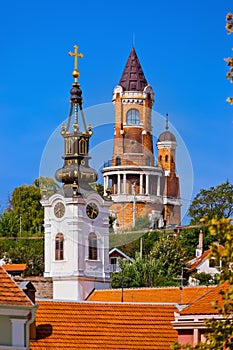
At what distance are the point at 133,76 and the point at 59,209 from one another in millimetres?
47534

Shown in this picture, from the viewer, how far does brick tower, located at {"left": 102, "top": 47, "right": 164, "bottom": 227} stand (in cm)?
8969

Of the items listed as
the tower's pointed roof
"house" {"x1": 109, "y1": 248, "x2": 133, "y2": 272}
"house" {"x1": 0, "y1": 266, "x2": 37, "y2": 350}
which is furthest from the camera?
the tower's pointed roof

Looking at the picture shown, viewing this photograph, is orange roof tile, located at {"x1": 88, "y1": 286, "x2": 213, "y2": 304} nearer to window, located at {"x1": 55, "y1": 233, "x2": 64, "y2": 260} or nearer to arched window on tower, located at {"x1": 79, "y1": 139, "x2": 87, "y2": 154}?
window, located at {"x1": 55, "y1": 233, "x2": 64, "y2": 260}

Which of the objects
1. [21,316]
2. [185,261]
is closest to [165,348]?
[21,316]

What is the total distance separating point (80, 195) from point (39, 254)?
28.0 metres

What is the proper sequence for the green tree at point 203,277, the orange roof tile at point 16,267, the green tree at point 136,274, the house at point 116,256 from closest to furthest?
1. the green tree at point 136,274
2. the orange roof tile at point 16,267
3. the green tree at point 203,277
4. the house at point 116,256

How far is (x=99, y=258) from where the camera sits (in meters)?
80.4

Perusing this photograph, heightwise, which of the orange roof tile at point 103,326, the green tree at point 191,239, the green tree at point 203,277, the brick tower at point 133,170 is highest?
the brick tower at point 133,170

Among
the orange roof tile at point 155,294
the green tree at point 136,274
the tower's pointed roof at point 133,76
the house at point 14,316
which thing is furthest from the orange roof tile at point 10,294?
the tower's pointed roof at point 133,76

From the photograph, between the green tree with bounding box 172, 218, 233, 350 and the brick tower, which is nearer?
the green tree with bounding box 172, 218, 233, 350

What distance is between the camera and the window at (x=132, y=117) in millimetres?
106725

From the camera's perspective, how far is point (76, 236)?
261ft

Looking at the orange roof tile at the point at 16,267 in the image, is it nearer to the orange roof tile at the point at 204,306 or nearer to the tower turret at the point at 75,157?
the tower turret at the point at 75,157

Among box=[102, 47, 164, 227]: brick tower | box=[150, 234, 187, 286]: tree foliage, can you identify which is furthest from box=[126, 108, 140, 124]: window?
box=[150, 234, 187, 286]: tree foliage
